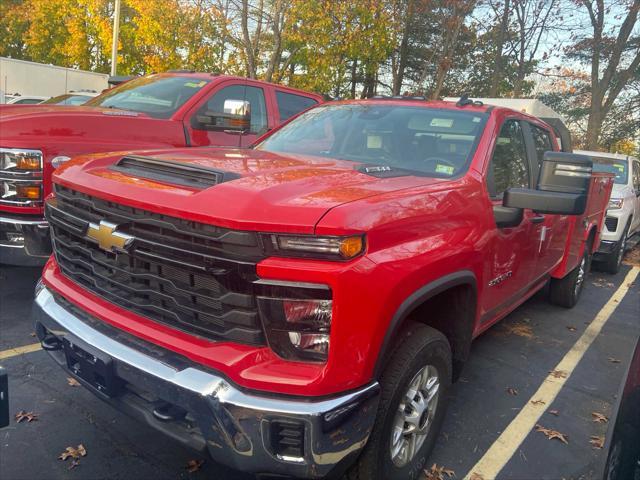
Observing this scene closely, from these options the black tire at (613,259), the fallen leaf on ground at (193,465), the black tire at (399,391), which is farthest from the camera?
the black tire at (613,259)

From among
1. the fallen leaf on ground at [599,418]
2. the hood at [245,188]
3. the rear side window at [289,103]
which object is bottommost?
A: the fallen leaf on ground at [599,418]

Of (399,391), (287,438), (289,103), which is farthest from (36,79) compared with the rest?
(287,438)

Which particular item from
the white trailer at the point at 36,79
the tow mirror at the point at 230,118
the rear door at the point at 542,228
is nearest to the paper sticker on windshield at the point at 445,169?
the rear door at the point at 542,228

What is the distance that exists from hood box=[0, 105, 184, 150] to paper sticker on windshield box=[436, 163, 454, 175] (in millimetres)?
2775

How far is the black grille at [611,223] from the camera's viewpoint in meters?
7.92

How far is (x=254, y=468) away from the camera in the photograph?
1.92 meters

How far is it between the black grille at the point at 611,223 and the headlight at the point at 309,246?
7.31 meters

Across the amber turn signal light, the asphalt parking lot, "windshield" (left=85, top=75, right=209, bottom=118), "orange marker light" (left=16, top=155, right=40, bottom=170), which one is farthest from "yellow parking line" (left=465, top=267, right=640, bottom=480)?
"windshield" (left=85, top=75, right=209, bottom=118)

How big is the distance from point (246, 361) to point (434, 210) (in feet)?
3.62

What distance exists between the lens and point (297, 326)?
195cm

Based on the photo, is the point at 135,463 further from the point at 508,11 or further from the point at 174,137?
the point at 508,11

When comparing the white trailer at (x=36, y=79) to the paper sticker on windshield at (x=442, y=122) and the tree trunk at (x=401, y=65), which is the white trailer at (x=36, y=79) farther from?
the paper sticker on windshield at (x=442, y=122)

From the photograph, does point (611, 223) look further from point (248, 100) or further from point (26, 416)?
point (26, 416)

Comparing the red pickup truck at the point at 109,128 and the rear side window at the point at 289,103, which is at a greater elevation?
the rear side window at the point at 289,103
